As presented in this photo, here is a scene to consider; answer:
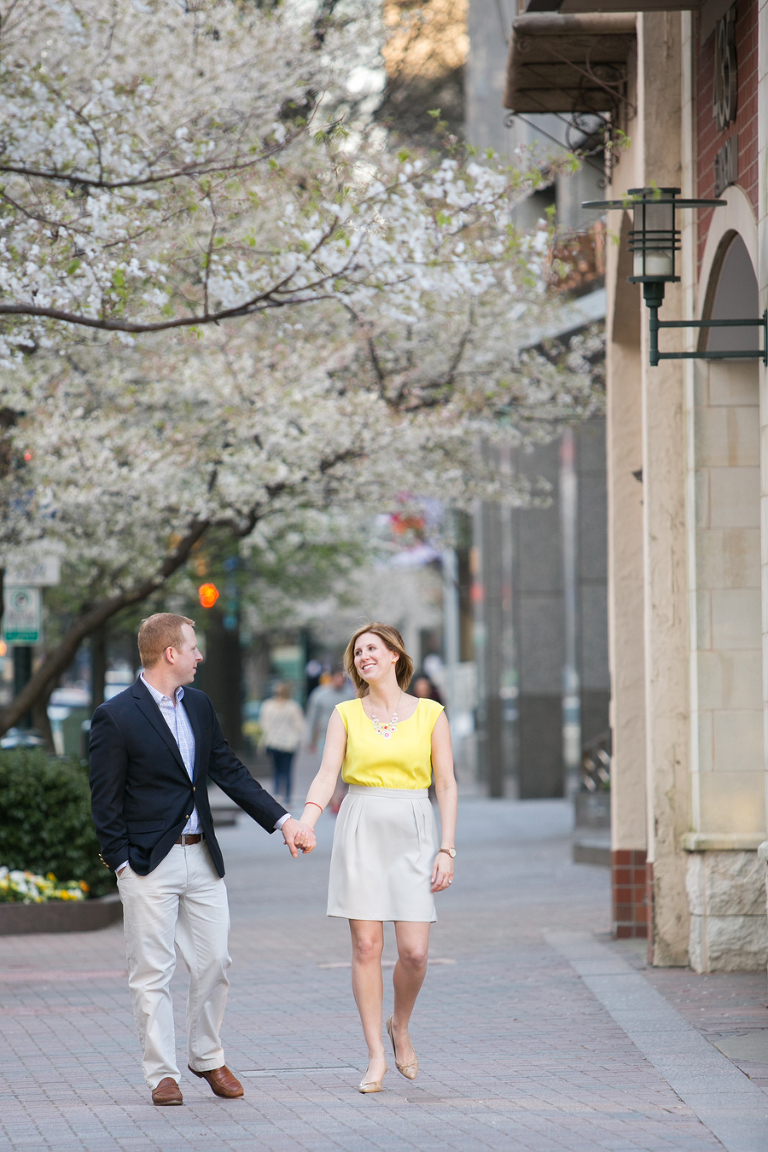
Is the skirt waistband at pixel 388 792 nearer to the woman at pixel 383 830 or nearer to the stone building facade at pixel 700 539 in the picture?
the woman at pixel 383 830

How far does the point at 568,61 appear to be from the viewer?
392 inches

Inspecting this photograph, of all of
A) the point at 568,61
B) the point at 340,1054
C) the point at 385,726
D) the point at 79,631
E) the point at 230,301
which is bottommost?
the point at 340,1054

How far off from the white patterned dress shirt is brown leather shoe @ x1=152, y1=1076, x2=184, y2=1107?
3.04ft

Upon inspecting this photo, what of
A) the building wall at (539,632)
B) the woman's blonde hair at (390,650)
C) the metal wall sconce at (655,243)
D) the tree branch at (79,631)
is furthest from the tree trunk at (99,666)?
the woman's blonde hair at (390,650)

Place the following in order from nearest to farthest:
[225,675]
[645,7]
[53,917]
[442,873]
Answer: [442,873]
[645,7]
[53,917]
[225,675]

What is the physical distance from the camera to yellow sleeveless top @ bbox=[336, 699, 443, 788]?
5.93m

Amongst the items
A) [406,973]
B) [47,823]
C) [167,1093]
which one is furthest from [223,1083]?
[47,823]

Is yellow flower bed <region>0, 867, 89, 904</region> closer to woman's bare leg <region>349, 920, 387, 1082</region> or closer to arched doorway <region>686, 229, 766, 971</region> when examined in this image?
arched doorway <region>686, 229, 766, 971</region>

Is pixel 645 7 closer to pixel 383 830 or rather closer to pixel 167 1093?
pixel 383 830

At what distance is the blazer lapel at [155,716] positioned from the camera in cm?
586

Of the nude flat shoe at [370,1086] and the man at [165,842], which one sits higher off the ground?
the man at [165,842]

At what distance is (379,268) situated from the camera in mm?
9359

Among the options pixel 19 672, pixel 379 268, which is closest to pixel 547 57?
pixel 379 268

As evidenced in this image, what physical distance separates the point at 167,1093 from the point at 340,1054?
4.05 ft
